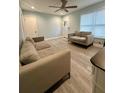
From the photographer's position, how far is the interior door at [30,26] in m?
7.14

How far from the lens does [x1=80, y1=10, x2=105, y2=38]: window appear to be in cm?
554

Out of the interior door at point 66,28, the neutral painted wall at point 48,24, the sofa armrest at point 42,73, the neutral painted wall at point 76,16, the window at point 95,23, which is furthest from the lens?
the interior door at point 66,28

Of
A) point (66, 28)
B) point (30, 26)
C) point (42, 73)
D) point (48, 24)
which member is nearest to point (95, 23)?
point (66, 28)

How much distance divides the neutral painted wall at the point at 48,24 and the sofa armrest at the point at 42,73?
639cm

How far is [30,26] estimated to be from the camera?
7.43 meters

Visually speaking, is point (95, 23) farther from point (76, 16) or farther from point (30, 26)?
point (30, 26)

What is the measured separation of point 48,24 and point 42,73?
7.79m

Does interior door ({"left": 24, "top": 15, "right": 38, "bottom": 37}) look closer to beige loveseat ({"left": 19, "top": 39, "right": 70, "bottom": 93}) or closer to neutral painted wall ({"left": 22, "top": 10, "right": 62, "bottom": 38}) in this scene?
neutral painted wall ({"left": 22, "top": 10, "right": 62, "bottom": 38})

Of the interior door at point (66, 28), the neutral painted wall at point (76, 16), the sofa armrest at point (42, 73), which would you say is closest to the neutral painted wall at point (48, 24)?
the interior door at point (66, 28)

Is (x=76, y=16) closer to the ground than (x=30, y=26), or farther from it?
farther from it

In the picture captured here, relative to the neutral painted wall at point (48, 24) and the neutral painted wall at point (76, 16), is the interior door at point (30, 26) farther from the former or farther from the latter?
the neutral painted wall at point (76, 16)
